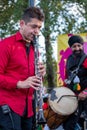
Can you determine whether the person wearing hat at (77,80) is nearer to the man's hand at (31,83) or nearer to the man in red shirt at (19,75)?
the man in red shirt at (19,75)

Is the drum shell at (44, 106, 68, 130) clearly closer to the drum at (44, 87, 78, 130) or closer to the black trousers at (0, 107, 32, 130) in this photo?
the drum at (44, 87, 78, 130)

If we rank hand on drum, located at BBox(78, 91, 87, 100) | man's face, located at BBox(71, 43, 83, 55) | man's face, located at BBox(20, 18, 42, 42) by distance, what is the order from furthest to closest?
man's face, located at BBox(71, 43, 83, 55)
hand on drum, located at BBox(78, 91, 87, 100)
man's face, located at BBox(20, 18, 42, 42)

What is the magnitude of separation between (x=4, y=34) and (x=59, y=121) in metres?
9.37

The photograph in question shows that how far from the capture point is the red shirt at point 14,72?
3.88 m

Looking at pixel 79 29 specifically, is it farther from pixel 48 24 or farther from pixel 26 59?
pixel 26 59

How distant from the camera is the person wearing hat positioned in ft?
21.8

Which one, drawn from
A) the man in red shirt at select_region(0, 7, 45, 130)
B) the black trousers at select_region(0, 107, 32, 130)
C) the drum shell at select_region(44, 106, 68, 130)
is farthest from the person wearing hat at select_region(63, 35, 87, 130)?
the black trousers at select_region(0, 107, 32, 130)

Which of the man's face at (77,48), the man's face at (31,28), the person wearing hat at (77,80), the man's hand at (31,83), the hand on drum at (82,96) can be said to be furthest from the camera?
the man's face at (77,48)

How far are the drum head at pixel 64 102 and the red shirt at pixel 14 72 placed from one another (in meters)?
2.61

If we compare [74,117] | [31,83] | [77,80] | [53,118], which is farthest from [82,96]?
[31,83]

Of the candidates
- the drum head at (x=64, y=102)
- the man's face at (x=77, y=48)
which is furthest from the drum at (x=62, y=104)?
the man's face at (x=77, y=48)

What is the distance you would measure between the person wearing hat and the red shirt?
269 centimetres

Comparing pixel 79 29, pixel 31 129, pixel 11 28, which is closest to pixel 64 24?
pixel 79 29

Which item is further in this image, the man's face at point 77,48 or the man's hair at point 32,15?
the man's face at point 77,48
